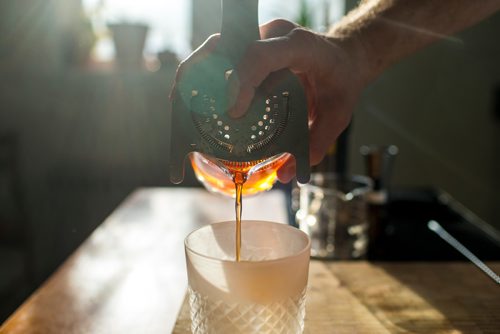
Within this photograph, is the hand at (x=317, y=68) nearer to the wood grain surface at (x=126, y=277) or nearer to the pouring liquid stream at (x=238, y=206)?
the pouring liquid stream at (x=238, y=206)

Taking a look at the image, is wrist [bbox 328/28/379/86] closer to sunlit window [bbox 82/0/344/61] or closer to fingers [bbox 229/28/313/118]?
fingers [bbox 229/28/313/118]

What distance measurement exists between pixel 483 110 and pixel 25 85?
2.35 m

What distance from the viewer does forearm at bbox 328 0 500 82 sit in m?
0.92

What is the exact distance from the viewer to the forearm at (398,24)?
0.92 meters

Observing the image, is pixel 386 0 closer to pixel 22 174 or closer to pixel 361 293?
pixel 361 293

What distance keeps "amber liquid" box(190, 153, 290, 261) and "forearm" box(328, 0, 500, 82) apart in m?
0.32

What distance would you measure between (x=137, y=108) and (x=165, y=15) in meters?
0.52

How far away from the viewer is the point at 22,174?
2.57 metres

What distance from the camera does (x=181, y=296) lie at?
79cm

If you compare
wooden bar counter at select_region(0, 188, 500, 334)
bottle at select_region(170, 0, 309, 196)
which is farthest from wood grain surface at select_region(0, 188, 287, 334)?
bottle at select_region(170, 0, 309, 196)

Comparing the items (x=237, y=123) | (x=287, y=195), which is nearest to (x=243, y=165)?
(x=237, y=123)

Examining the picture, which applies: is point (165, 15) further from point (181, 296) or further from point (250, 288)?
point (250, 288)

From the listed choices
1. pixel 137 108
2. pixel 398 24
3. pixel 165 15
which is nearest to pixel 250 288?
pixel 398 24

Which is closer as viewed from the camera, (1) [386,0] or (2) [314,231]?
(1) [386,0]
